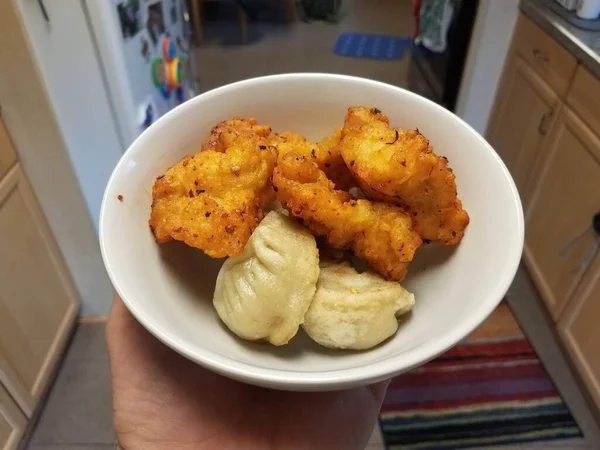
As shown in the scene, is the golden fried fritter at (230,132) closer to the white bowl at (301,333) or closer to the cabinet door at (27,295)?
the white bowl at (301,333)

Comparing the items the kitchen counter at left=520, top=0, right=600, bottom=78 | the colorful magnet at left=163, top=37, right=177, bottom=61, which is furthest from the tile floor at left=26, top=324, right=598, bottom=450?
the kitchen counter at left=520, top=0, right=600, bottom=78

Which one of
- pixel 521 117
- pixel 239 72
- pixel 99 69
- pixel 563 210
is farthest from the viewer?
pixel 239 72

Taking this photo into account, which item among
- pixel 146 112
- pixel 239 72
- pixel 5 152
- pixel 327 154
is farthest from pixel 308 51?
pixel 327 154

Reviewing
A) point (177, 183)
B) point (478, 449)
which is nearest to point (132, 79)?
point (177, 183)

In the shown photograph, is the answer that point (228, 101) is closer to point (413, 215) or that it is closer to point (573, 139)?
point (413, 215)

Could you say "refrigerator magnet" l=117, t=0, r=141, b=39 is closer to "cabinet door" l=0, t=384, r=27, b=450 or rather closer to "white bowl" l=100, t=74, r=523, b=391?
"white bowl" l=100, t=74, r=523, b=391

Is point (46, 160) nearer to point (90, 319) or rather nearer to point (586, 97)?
point (90, 319)
